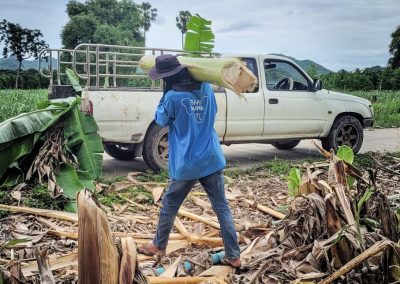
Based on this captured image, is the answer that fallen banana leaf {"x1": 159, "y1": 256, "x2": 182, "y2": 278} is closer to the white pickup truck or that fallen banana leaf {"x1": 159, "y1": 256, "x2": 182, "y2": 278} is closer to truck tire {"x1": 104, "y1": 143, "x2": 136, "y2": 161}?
the white pickup truck

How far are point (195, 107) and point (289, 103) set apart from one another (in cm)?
568

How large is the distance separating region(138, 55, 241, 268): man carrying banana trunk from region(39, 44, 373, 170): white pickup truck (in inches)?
152

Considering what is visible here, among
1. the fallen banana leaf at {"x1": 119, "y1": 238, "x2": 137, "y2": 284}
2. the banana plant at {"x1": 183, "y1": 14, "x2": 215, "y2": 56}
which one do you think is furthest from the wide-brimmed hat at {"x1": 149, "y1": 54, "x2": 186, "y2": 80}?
the fallen banana leaf at {"x1": 119, "y1": 238, "x2": 137, "y2": 284}

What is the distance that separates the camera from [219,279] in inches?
157

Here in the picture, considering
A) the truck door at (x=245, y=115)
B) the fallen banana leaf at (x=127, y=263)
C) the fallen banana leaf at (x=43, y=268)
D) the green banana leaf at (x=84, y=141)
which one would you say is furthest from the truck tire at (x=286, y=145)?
the fallen banana leaf at (x=43, y=268)

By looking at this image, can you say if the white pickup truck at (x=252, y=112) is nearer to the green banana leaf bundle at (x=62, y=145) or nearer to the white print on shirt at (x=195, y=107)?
the green banana leaf bundle at (x=62, y=145)

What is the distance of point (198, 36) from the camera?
4.88 meters

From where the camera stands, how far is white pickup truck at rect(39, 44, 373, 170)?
8.12m

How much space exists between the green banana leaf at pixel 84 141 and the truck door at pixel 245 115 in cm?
260

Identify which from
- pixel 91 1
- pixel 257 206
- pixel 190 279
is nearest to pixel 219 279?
pixel 190 279

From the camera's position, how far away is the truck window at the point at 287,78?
9.67 meters

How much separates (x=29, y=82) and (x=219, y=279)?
55037 millimetres

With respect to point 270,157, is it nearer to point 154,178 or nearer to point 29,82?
point 154,178

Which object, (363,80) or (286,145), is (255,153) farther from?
(363,80)
